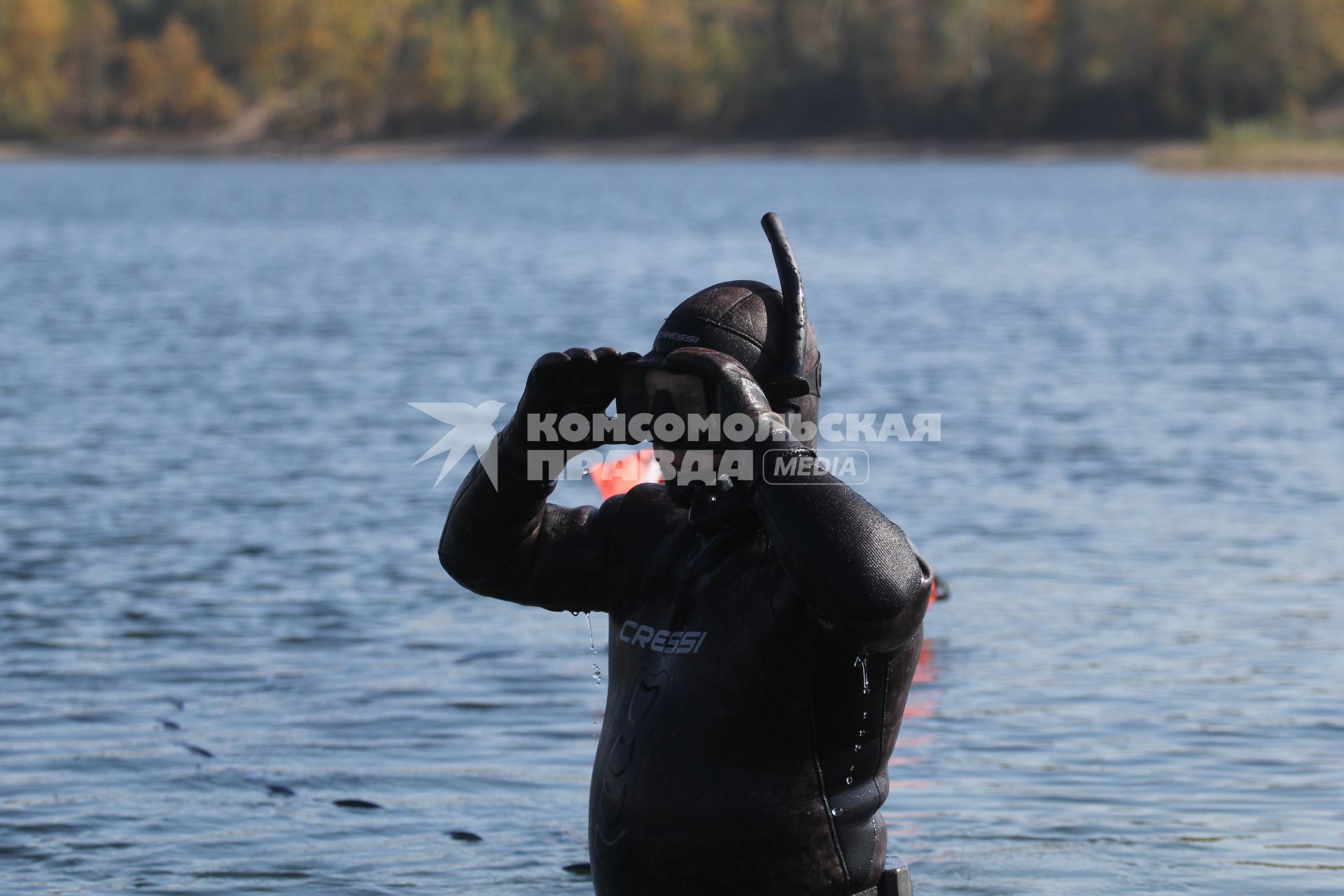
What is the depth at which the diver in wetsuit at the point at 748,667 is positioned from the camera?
3721mm

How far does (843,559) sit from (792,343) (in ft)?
1.77

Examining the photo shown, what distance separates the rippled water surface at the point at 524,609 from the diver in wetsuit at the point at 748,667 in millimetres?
3352

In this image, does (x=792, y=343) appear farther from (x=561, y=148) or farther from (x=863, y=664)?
(x=561, y=148)

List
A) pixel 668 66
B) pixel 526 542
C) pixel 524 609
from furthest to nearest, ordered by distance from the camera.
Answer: pixel 668 66
pixel 524 609
pixel 526 542

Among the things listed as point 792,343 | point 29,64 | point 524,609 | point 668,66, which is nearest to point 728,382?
point 792,343

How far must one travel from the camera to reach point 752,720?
3902mm

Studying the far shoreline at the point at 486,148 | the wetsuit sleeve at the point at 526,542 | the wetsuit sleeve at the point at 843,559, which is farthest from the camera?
the far shoreline at the point at 486,148

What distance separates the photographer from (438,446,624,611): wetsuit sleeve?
14.2 ft

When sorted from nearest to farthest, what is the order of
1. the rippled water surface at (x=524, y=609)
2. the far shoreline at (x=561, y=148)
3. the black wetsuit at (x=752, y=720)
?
1. the black wetsuit at (x=752, y=720)
2. the rippled water surface at (x=524, y=609)
3. the far shoreline at (x=561, y=148)

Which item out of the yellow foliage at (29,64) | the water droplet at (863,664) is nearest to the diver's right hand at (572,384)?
the water droplet at (863,664)

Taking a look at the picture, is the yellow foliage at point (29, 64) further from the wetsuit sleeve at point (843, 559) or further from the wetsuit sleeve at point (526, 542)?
→ the wetsuit sleeve at point (843, 559)

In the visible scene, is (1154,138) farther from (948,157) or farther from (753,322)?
(753,322)

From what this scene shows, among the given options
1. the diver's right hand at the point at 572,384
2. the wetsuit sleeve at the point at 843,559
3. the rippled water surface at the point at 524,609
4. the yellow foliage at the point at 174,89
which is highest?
the yellow foliage at the point at 174,89

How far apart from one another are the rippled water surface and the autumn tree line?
289ft
